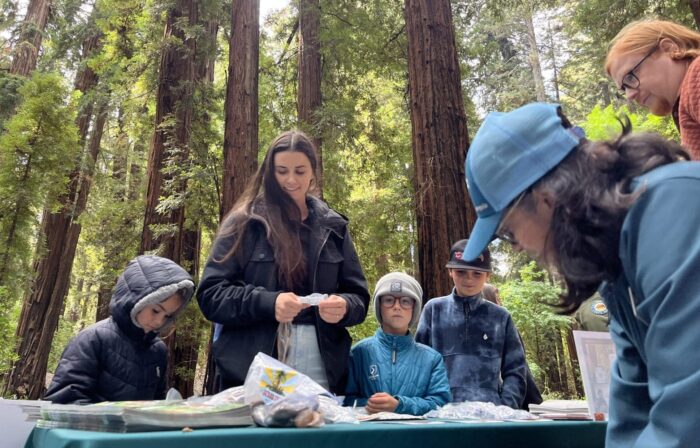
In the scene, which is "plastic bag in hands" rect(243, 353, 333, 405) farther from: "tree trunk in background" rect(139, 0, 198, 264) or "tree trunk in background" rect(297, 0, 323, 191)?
"tree trunk in background" rect(297, 0, 323, 191)

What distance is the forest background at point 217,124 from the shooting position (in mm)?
4926

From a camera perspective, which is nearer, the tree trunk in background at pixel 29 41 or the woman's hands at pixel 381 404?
the woman's hands at pixel 381 404

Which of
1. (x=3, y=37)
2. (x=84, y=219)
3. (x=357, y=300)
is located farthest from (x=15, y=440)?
(x=3, y=37)

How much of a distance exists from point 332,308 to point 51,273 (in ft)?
37.9

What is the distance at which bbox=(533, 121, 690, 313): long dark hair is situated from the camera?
0.98m

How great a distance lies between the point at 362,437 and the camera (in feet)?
4.01

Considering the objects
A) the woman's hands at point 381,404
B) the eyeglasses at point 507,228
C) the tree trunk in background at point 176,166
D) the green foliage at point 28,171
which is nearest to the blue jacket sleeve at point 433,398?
the woman's hands at point 381,404

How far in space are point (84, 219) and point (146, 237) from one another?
2.60 m

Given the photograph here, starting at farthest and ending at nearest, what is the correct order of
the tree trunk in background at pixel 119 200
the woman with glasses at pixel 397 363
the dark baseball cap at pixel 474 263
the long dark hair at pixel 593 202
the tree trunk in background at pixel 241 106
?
the tree trunk in background at pixel 119 200
the tree trunk in background at pixel 241 106
the dark baseball cap at pixel 474 263
the woman with glasses at pixel 397 363
the long dark hair at pixel 593 202

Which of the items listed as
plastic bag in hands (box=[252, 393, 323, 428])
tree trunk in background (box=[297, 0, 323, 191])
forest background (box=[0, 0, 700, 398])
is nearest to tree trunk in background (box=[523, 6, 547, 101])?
forest background (box=[0, 0, 700, 398])

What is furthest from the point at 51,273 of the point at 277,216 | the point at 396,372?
the point at 396,372

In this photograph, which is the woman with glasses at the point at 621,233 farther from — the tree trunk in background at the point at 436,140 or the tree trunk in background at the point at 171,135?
the tree trunk in background at the point at 171,135

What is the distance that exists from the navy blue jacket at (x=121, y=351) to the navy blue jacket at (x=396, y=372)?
Answer: 0.90 metres

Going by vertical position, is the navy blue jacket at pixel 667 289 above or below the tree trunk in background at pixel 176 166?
below
